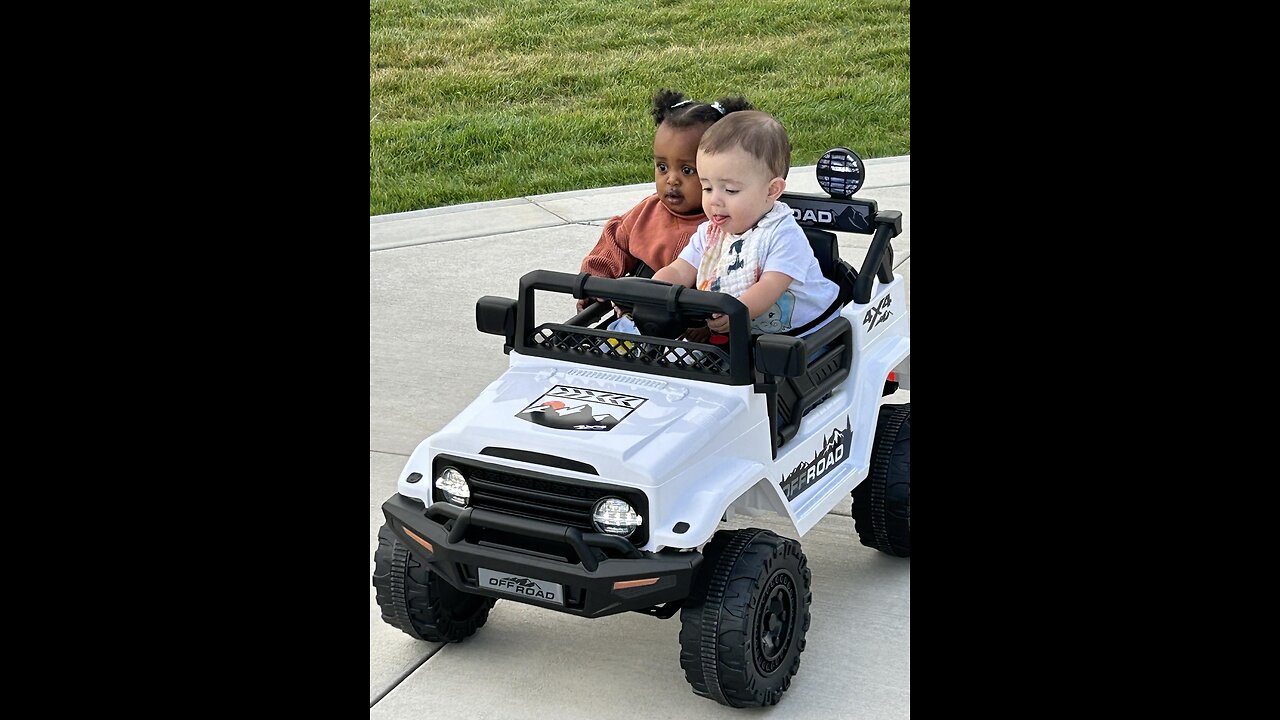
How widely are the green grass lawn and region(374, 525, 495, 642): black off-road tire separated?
515 cm

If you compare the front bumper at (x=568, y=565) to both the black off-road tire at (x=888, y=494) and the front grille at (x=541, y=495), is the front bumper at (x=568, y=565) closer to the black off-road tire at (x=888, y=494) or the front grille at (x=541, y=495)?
the front grille at (x=541, y=495)

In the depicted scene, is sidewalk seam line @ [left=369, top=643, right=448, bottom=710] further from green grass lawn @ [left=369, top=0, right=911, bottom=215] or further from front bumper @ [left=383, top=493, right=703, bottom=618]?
green grass lawn @ [left=369, top=0, right=911, bottom=215]

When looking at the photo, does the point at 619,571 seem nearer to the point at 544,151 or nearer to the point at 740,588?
the point at 740,588

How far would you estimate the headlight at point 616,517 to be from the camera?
3.80 m

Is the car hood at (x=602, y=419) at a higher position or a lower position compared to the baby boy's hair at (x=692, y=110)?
lower

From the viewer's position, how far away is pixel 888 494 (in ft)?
15.5

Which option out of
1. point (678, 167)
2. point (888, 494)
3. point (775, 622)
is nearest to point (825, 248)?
point (678, 167)

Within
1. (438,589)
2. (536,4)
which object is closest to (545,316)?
(438,589)

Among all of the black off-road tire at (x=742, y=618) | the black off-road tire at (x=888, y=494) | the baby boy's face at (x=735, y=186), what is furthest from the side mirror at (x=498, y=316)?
the black off-road tire at (x=888, y=494)

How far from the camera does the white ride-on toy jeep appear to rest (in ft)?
12.5

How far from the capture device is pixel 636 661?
14.0 feet

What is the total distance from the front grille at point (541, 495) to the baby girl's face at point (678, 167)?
4.24ft

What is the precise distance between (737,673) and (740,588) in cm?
22

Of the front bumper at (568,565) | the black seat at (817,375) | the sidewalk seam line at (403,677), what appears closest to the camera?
the front bumper at (568,565)
